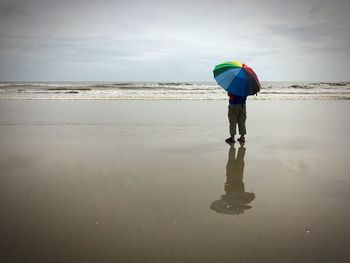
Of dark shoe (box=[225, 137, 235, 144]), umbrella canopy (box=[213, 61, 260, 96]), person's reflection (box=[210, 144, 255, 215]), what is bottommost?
person's reflection (box=[210, 144, 255, 215])

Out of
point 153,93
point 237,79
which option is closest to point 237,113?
point 237,79

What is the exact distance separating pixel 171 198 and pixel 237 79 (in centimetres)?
446

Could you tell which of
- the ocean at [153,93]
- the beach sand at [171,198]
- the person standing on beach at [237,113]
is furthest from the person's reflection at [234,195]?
the ocean at [153,93]

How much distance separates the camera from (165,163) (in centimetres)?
579

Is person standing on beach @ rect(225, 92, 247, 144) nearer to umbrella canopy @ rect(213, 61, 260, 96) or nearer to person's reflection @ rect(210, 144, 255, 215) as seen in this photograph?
umbrella canopy @ rect(213, 61, 260, 96)

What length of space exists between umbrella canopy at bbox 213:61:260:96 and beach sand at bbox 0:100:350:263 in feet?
4.25

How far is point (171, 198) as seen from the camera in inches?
161

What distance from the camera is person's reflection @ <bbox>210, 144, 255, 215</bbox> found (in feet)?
12.4

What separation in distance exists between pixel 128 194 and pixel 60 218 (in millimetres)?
980

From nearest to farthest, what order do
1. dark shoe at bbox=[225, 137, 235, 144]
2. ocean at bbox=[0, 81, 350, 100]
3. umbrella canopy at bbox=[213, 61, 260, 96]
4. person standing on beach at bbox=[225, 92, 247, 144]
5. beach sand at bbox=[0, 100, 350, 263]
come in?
beach sand at bbox=[0, 100, 350, 263]
umbrella canopy at bbox=[213, 61, 260, 96]
dark shoe at bbox=[225, 137, 235, 144]
person standing on beach at bbox=[225, 92, 247, 144]
ocean at bbox=[0, 81, 350, 100]

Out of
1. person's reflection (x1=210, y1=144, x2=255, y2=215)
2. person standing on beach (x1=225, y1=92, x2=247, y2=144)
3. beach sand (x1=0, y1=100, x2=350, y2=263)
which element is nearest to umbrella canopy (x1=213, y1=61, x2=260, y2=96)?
person standing on beach (x1=225, y1=92, x2=247, y2=144)

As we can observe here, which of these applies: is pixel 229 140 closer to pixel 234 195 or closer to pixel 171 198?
pixel 234 195

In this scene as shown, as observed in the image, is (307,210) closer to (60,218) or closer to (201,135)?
(60,218)

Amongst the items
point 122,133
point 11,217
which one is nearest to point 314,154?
point 122,133
